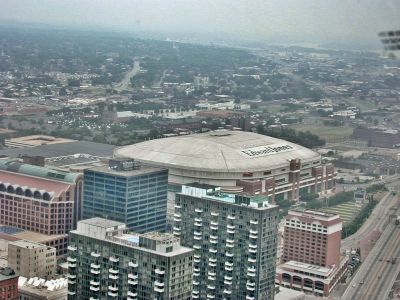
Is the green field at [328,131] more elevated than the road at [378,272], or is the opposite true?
the green field at [328,131]

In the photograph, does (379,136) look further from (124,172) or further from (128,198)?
(128,198)

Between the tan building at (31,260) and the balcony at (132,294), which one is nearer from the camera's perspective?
the balcony at (132,294)

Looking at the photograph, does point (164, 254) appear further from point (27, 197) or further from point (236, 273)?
point (27, 197)

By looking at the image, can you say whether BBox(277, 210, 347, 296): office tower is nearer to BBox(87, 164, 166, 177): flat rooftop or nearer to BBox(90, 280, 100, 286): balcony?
BBox(87, 164, 166, 177): flat rooftop

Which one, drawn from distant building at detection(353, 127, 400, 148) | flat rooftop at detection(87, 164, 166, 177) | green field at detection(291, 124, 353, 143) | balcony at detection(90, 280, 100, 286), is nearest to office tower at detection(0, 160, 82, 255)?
flat rooftop at detection(87, 164, 166, 177)

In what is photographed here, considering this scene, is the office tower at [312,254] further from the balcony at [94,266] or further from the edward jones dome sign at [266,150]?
the balcony at [94,266]

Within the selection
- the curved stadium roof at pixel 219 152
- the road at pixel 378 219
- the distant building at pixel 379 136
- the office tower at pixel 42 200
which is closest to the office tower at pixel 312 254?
the road at pixel 378 219
